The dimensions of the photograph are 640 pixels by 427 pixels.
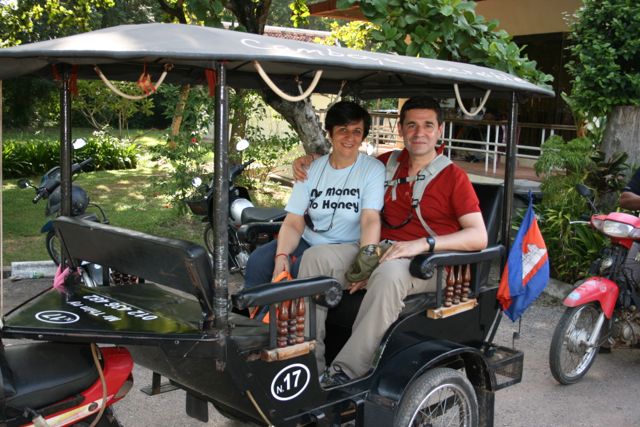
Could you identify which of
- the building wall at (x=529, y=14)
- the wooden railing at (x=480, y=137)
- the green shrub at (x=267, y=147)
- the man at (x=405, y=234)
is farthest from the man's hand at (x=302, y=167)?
the building wall at (x=529, y=14)

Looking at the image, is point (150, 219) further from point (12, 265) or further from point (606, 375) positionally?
point (606, 375)

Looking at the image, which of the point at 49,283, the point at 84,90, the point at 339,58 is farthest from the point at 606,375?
the point at 84,90

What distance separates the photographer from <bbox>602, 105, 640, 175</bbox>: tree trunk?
6.43m

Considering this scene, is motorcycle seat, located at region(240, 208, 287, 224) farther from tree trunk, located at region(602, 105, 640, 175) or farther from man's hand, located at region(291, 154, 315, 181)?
tree trunk, located at region(602, 105, 640, 175)

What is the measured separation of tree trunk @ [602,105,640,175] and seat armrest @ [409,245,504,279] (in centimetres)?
360

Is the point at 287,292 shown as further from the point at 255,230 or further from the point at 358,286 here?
the point at 255,230

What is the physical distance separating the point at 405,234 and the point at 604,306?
5.79 ft

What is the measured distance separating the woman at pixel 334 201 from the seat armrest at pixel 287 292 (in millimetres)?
881

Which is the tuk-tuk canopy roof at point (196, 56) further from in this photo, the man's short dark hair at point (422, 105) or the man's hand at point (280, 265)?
the man's hand at point (280, 265)

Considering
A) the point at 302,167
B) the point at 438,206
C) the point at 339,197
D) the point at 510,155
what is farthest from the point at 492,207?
the point at 302,167

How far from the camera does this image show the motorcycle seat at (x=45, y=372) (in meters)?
2.47

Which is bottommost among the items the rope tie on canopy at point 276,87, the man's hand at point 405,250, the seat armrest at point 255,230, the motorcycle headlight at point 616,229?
the seat armrest at point 255,230

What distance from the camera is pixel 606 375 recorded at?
4871 mm

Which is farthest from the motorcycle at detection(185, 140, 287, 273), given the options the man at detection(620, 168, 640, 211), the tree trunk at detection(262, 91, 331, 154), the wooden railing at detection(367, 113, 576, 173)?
the wooden railing at detection(367, 113, 576, 173)
